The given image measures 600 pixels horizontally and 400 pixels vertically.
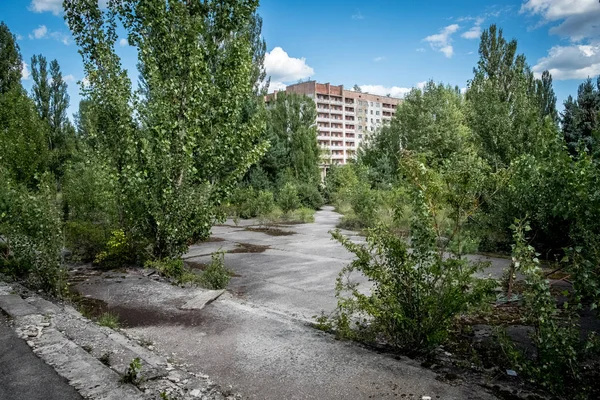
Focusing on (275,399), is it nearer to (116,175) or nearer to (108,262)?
(116,175)

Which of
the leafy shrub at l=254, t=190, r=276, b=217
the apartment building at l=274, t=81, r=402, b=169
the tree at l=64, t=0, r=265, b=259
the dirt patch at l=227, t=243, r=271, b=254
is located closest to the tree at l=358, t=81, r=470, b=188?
the leafy shrub at l=254, t=190, r=276, b=217

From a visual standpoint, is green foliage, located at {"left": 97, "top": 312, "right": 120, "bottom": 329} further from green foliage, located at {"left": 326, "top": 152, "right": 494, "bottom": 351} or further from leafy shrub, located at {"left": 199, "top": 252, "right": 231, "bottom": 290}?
green foliage, located at {"left": 326, "top": 152, "right": 494, "bottom": 351}

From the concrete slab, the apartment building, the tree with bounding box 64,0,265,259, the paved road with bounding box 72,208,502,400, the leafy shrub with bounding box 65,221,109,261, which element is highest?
the apartment building

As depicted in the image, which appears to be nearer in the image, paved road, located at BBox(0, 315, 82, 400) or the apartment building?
paved road, located at BBox(0, 315, 82, 400)

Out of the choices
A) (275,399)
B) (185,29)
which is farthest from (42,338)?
(185,29)

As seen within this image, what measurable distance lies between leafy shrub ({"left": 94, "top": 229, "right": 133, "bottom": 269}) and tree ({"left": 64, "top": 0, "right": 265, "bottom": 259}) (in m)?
0.24

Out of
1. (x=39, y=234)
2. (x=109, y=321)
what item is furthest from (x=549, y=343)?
(x=39, y=234)

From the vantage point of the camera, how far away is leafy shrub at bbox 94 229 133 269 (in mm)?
9102

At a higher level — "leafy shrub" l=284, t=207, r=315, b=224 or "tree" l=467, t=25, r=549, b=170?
"tree" l=467, t=25, r=549, b=170

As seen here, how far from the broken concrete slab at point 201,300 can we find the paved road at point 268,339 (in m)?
0.10

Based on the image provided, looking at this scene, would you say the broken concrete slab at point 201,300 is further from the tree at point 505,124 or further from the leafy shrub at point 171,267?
the tree at point 505,124

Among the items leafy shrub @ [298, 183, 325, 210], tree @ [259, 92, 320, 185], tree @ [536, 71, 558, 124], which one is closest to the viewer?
tree @ [259, 92, 320, 185]

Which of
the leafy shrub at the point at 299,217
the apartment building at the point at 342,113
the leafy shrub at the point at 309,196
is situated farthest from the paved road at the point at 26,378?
the apartment building at the point at 342,113

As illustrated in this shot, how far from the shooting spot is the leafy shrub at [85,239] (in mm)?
9656
